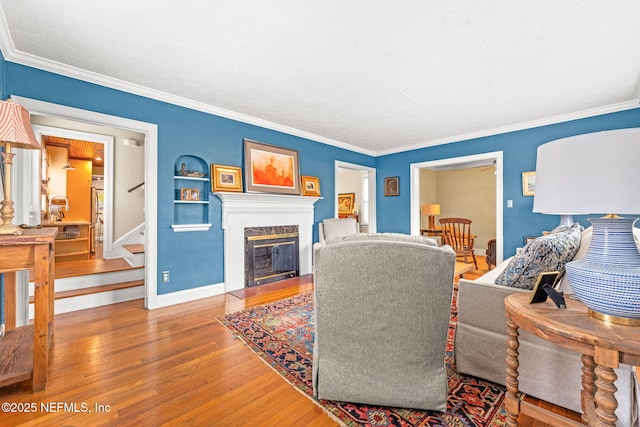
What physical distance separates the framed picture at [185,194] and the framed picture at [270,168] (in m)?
0.77

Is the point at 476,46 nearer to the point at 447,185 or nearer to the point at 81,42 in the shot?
the point at 81,42

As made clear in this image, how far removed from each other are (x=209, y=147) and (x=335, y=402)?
10.3 ft

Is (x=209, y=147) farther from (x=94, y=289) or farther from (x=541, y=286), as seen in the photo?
(x=541, y=286)

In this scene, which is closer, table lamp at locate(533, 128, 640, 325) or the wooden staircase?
table lamp at locate(533, 128, 640, 325)

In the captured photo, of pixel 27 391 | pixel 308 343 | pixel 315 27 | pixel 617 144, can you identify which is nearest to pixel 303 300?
pixel 308 343

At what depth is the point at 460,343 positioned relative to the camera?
5.96 ft

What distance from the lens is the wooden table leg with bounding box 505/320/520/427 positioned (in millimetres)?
1249

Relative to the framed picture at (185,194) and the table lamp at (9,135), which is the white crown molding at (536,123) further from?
the table lamp at (9,135)

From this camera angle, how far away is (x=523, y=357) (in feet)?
5.23

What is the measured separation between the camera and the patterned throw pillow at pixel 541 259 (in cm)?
155

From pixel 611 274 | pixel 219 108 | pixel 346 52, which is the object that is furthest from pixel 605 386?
pixel 219 108

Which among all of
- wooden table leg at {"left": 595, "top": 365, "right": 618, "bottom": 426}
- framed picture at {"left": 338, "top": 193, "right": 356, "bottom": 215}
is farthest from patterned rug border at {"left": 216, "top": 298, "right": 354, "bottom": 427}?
framed picture at {"left": 338, "top": 193, "right": 356, "bottom": 215}

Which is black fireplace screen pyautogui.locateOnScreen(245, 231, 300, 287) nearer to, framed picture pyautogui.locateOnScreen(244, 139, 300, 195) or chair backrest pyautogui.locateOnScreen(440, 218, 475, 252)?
framed picture pyautogui.locateOnScreen(244, 139, 300, 195)

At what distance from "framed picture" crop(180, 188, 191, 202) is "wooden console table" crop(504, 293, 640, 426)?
3.29 metres
